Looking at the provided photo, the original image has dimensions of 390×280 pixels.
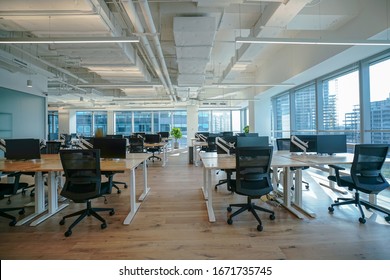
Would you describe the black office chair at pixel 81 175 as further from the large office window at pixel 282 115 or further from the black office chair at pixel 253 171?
the large office window at pixel 282 115

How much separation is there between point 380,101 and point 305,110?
9.29 ft

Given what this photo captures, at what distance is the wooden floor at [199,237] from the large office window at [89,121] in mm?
12123

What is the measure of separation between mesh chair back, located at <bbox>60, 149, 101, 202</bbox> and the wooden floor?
0.48 metres

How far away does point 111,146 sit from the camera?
3.53 metres

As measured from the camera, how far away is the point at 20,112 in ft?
22.2

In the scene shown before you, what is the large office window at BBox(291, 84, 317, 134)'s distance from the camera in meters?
6.78

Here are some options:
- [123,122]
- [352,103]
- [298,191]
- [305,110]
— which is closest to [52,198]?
[298,191]

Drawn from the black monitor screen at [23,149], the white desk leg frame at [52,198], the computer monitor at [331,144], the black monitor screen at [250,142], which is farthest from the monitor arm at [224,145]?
the black monitor screen at [23,149]

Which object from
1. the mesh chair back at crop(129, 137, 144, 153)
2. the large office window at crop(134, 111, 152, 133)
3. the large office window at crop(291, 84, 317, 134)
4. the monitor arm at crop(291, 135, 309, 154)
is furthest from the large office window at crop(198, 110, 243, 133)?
the monitor arm at crop(291, 135, 309, 154)

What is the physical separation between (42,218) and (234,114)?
1269 centimetres

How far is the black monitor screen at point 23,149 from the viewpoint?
3.54 meters

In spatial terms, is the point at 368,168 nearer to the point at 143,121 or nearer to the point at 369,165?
the point at 369,165
